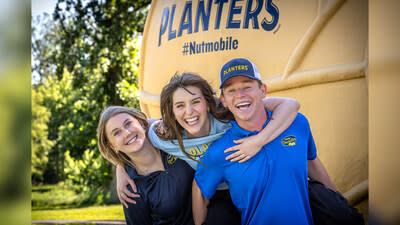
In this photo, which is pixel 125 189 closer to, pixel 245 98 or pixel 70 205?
pixel 245 98

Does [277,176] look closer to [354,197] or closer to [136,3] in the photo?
[354,197]

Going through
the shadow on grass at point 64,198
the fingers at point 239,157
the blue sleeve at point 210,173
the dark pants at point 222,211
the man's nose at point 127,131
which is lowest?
the shadow on grass at point 64,198

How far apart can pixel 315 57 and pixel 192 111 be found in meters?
1.03

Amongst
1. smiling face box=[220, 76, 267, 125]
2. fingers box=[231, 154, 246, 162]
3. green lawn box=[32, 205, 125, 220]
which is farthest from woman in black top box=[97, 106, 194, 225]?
green lawn box=[32, 205, 125, 220]

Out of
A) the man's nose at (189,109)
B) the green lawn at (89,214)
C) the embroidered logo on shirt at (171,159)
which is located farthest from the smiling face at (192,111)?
the green lawn at (89,214)

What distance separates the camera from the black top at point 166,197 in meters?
2.77

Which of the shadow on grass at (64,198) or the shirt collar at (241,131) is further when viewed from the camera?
the shadow on grass at (64,198)

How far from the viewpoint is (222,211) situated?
268 centimetres

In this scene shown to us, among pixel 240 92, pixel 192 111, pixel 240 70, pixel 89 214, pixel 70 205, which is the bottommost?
pixel 70 205

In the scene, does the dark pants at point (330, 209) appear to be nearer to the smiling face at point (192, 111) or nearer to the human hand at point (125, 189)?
the smiling face at point (192, 111)

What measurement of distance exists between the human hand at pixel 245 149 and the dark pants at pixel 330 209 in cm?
52

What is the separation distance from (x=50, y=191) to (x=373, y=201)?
12.6m

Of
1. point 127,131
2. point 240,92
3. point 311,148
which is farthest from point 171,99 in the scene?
point 311,148

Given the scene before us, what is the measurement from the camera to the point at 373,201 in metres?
2.33
